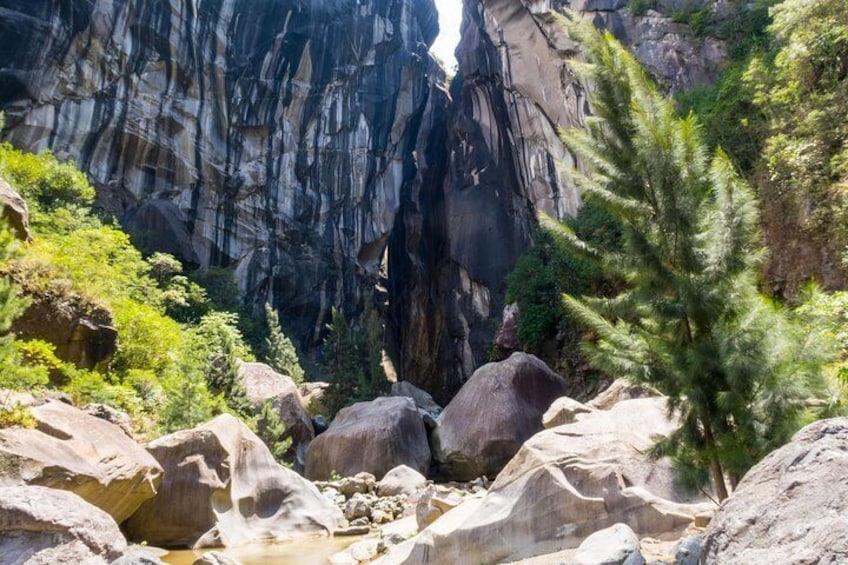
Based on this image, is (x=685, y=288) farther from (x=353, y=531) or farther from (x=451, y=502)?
(x=353, y=531)

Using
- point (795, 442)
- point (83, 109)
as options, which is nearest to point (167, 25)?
point (83, 109)

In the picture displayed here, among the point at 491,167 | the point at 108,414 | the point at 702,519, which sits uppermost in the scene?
the point at 491,167

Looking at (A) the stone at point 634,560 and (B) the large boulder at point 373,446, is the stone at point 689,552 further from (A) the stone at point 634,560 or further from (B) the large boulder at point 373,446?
(B) the large boulder at point 373,446

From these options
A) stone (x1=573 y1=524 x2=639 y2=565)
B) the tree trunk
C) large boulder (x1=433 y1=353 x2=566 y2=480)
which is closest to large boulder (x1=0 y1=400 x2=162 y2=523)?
stone (x1=573 y1=524 x2=639 y2=565)

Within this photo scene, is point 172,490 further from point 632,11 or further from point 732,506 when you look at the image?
point 632,11

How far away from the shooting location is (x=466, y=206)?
34750mm

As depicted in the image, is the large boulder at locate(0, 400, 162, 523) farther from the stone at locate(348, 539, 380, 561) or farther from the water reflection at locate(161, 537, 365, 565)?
the stone at locate(348, 539, 380, 561)

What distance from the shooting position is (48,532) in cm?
440

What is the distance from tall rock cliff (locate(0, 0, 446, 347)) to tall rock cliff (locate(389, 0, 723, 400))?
13.1ft

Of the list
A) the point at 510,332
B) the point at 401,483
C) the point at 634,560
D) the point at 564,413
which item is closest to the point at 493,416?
the point at 401,483

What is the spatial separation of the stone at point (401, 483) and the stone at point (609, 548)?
10297mm

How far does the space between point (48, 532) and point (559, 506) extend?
4569mm

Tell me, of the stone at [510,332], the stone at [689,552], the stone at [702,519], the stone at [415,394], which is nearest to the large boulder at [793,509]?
the stone at [689,552]

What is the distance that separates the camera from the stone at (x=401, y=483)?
1436 cm
